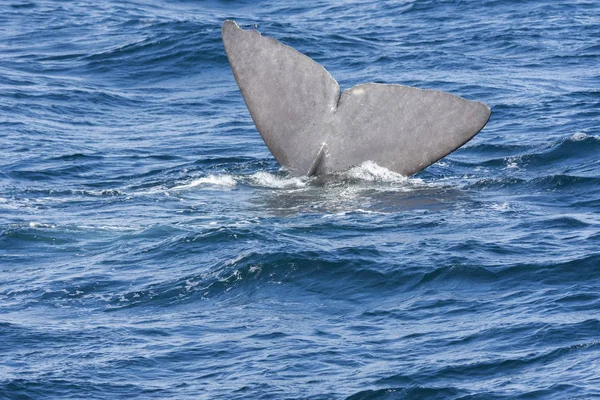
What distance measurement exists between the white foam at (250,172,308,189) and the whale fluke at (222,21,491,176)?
131mm

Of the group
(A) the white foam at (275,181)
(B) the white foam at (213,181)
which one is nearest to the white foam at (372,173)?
(A) the white foam at (275,181)

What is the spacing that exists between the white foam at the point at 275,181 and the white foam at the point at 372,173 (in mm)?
578

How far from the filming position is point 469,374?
961 cm

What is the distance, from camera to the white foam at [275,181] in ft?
46.6

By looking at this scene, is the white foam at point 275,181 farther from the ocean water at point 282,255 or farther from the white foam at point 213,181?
the white foam at point 213,181

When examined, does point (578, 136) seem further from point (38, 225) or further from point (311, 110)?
point (38, 225)

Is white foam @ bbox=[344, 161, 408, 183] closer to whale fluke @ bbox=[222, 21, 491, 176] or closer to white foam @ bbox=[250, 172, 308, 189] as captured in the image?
whale fluke @ bbox=[222, 21, 491, 176]

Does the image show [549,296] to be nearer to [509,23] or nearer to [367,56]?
[367,56]

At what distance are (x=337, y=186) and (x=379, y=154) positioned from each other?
2.29 feet

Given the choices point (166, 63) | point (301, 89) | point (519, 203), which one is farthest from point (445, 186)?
point (166, 63)

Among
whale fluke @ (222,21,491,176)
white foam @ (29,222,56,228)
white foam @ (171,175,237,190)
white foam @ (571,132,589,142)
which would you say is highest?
whale fluke @ (222,21,491,176)

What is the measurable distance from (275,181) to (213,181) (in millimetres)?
1053

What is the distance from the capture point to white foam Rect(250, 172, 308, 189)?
14.2m

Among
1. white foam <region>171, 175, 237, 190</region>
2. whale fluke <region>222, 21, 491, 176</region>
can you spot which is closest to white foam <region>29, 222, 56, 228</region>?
white foam <region>171, 175, 237, 190</region>
